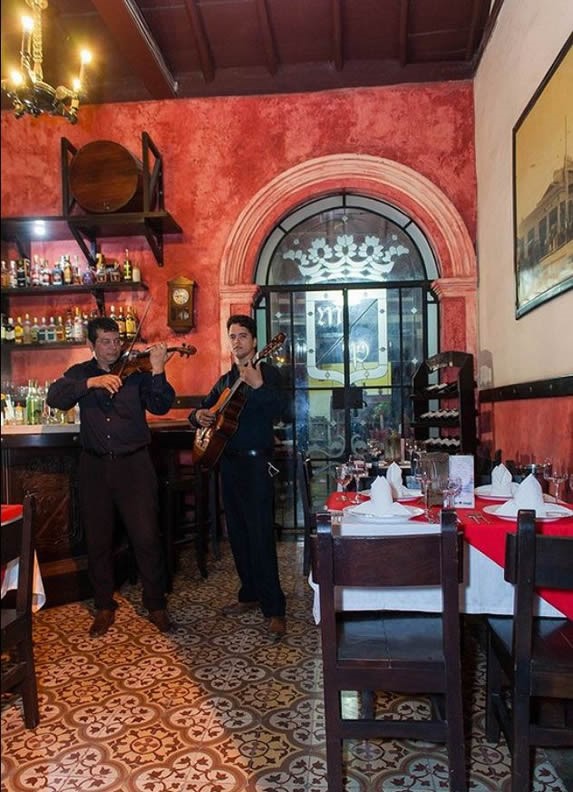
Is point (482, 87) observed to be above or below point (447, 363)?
above

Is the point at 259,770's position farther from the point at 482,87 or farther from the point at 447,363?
the point at 482,87

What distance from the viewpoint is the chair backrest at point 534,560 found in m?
1.48

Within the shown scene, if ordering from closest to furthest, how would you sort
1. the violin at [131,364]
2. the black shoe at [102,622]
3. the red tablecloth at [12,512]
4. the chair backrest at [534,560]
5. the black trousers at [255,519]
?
1. the chair backrest at [534,560]
2. the red tablecloth at [12,512]
3. the black trousers at [255,519]
4. the black shoe at [102,622]
5. the violin at [131,364]

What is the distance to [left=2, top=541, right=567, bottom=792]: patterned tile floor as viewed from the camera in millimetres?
1936

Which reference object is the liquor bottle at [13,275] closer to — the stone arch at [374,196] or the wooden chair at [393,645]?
the stone arch at [374,196]

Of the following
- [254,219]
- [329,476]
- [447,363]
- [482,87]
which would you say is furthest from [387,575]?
[482,87]

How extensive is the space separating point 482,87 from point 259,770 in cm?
496

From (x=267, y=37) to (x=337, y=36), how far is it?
557 mm

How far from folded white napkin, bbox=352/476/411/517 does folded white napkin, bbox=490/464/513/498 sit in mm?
601

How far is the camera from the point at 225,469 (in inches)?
126

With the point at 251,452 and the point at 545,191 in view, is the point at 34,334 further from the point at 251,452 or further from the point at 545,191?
the point at 545,191

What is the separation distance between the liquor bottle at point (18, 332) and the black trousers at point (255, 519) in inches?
111

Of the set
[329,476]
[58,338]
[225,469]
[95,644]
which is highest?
[58,338]

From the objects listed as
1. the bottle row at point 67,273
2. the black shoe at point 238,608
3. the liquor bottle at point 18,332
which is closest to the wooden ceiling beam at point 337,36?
the bottle row at point 67,273
